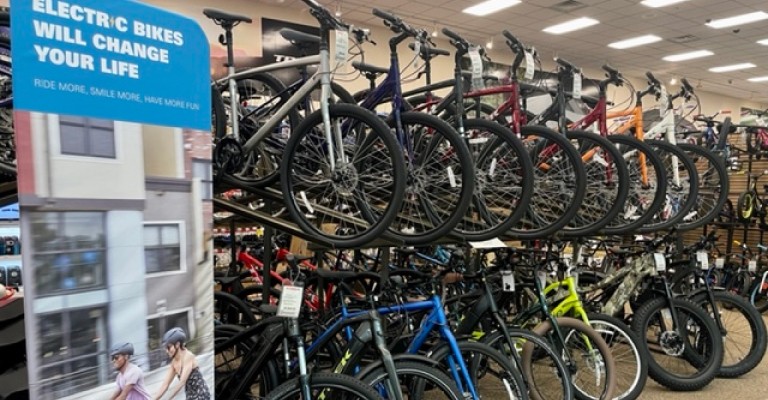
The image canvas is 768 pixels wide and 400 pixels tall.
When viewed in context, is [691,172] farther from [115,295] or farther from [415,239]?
[115,295]

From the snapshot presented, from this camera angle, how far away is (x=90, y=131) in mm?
1043

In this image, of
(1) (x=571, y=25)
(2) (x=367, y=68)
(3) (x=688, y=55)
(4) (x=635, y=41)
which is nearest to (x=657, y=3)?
(1) (x=571, y=25)

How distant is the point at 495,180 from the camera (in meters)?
2.95

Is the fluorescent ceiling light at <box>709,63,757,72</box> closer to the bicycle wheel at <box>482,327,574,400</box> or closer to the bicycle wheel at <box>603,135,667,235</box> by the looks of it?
the bicycle wheel at <box>603,135,667,235</box>

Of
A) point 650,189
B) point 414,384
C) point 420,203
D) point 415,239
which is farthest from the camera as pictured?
point 650,189

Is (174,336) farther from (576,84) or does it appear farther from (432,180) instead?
(576,84)

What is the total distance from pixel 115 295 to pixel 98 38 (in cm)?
53

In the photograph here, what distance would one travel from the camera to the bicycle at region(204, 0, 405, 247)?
2148 millimetres

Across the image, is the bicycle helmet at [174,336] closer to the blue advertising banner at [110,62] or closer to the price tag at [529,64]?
the blue advertising banner at [110,62]

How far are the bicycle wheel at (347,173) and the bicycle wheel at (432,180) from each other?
145 millimetres

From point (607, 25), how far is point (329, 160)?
25.9 feet

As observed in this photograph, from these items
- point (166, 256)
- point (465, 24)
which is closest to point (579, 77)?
point (166, 256)

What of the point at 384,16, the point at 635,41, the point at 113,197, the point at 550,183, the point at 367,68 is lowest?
the point at 550,183

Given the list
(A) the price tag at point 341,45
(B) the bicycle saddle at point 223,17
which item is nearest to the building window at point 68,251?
(A) the price tag at point 341,45
